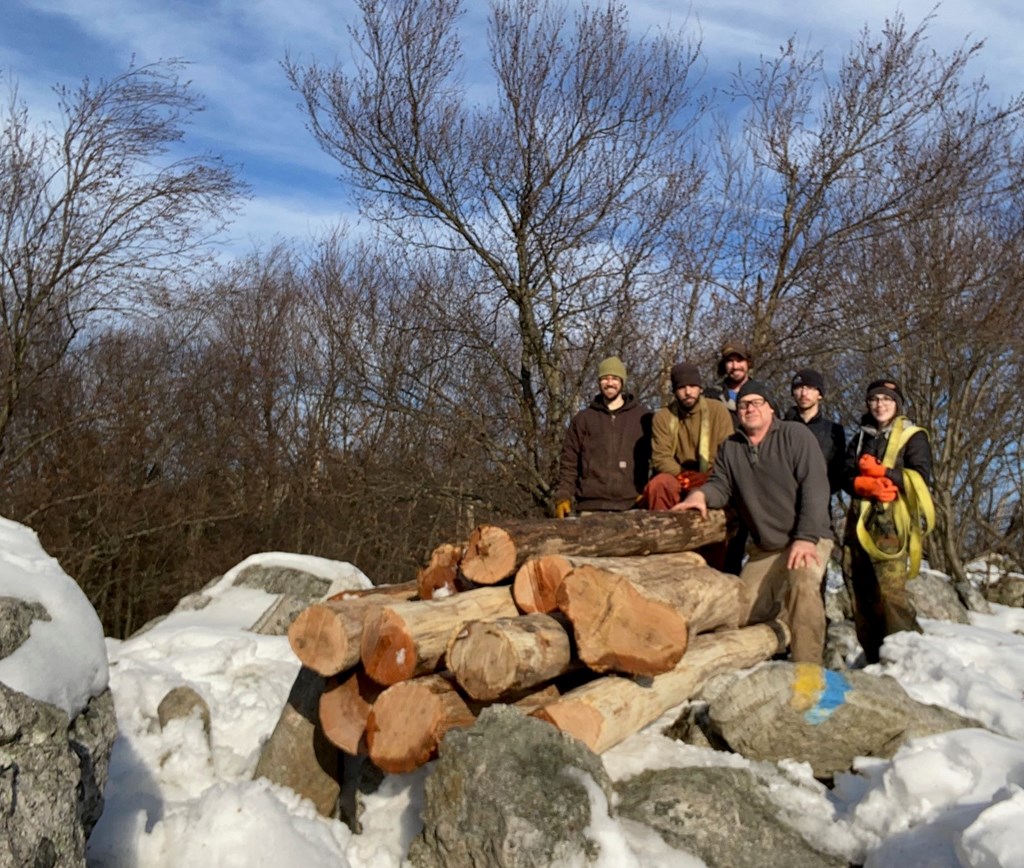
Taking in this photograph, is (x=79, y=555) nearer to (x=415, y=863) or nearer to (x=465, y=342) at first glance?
(x=465, y=342)

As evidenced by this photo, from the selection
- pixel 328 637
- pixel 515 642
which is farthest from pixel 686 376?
pixel 328 637

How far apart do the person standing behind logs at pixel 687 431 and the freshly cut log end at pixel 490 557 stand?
1672 mm

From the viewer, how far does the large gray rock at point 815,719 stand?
16.2 feet

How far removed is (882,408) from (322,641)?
12.8 feet

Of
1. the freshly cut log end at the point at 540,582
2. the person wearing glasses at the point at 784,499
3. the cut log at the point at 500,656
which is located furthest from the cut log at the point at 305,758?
the person wearing glasses at the point at 784,499

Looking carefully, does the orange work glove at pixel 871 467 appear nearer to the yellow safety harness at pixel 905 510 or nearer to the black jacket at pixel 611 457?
the yellow safety harness at pixel 905 510

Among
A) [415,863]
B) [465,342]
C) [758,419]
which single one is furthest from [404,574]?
[415,863]

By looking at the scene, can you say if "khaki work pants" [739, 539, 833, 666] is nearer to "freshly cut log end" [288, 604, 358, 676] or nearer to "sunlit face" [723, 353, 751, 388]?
"sunlit face" [723, 353, 751, 388]

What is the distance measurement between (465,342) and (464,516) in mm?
2149

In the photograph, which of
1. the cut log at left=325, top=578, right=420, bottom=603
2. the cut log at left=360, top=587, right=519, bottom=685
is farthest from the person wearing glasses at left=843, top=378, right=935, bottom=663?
the cut log at left=325, top=578, right=420, bottom=603

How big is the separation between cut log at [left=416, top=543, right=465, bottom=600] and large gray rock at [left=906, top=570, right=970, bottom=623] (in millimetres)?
4693

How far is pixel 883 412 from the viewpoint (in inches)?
249

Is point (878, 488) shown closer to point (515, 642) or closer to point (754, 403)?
point (754, 403)

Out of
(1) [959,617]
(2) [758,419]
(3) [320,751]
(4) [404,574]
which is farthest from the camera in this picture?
(4) [404,574]
